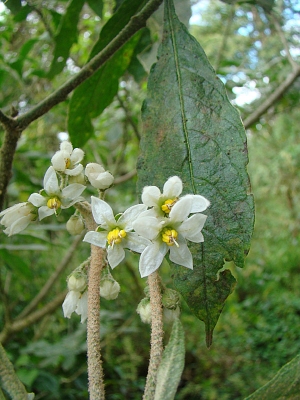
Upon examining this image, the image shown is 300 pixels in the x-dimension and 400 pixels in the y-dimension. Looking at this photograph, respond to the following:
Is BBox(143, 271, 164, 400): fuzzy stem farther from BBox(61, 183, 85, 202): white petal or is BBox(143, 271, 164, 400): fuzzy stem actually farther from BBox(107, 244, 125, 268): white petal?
BBox(61, 183, 85, 202): white petal

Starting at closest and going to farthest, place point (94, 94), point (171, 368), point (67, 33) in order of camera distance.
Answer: point (171, 368) < point (94, 94) < point (67, 33)

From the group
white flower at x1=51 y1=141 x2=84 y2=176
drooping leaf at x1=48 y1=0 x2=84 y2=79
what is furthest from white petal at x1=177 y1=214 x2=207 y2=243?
drooping leaf at x1=48 y1=0 x2=84 y2=79

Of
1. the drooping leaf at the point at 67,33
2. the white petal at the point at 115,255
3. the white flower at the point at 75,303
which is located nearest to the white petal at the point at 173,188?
the white petal at the point at 115,255

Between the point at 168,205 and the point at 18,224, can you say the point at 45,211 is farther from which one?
the point at 168,205

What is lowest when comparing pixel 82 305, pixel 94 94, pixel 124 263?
pixel 124 263

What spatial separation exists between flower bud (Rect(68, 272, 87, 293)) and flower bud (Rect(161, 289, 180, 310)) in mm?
145

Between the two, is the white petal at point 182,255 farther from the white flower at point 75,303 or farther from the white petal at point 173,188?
the white flower at point 75,303

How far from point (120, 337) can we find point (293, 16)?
229cm

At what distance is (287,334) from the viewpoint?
3918 millimetres

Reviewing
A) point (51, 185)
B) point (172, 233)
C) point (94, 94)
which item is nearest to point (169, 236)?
point (172, 233)

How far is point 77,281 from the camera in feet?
2.18

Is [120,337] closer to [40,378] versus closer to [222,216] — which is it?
[40,378]

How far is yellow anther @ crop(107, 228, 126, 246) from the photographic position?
61 cm

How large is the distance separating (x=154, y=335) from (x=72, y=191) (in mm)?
252
